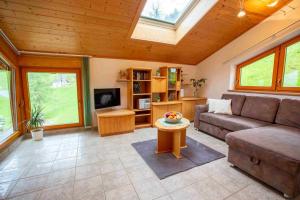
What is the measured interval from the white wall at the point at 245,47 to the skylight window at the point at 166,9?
1.70 metres

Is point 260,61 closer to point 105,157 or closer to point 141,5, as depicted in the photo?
point 141,5

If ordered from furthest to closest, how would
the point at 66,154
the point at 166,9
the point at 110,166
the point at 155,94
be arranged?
1. the point at 155,94
2. the point at 166,9
3. the point at 66,154
4. the point at 110,166

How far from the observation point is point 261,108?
9.73 feet

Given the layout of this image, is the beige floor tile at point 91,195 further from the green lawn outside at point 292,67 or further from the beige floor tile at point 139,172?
the green lawn outside at point 292,67

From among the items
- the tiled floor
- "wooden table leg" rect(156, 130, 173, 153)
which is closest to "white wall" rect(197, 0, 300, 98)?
the tiled floor

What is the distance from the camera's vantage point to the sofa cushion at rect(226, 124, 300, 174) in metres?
1.50

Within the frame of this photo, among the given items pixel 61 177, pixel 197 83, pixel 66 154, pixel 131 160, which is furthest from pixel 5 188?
pixel 197 83

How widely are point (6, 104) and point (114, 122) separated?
6.88ft

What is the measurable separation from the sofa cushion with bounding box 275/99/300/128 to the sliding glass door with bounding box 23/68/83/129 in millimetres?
4410

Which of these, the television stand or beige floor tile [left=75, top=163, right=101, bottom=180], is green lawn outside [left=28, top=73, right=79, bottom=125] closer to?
the television stand

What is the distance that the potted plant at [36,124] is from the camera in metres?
3.09

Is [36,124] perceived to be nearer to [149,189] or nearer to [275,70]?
[149,189]

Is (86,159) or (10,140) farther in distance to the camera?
(10,140)

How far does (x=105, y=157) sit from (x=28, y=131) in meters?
2.30
